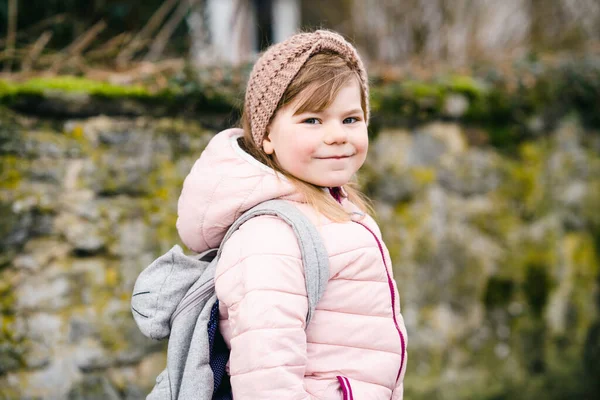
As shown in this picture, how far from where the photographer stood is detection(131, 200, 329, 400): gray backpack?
1.45 meters

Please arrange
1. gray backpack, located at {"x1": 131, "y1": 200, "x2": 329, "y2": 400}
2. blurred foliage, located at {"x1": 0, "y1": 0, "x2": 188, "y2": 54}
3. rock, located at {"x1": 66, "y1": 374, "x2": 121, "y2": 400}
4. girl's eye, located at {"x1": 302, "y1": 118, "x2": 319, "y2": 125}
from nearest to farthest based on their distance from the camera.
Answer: gray backpack, located at {"x1": 131, "y1": 200, "x2": 329, "y2": 400}, girl's eye, located at {"x1": 302, "y1": 118, "x2": 319, "y2": 125}, rock, located at {"x1": 66, "y1": 374, "x2": 121, "y2": 400}, blurred foliage, located at {"x1": 0, "y1": 0, "x2": 188, "y2": 54}

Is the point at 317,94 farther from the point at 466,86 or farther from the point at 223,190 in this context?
the point at 466,86

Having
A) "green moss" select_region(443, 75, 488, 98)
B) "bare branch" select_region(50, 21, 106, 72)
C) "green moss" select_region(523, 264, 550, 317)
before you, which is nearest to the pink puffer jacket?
"bare branch" select_region(50, 21, 106, 72)

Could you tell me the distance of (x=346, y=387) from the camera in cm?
146

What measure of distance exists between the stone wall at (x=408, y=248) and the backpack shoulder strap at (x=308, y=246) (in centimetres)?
138

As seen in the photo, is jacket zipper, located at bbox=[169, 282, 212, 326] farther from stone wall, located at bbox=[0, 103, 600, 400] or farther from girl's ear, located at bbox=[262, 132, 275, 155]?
stone wall, located at bbox=[0, 103, 600, 400]

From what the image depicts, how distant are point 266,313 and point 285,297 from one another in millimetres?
60

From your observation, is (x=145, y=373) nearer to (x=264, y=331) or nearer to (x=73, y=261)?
(x=73, y=261)

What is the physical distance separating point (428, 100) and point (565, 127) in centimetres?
112

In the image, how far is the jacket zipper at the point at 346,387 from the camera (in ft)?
4.76

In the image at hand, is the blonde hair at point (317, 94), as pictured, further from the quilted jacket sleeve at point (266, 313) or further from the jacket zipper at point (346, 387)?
the jacket zipper at point (346, 387)

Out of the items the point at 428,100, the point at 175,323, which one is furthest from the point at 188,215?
the point at 428,100

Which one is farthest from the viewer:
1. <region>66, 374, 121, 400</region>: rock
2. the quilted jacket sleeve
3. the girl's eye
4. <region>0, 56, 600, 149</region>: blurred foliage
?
<region>0, 56, 600, 149</region>: blurred foliage

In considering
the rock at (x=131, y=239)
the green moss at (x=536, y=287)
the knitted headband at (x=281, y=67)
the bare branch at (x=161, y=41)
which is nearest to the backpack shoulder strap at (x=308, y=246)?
the knitted headband at (x=281, y=67)
